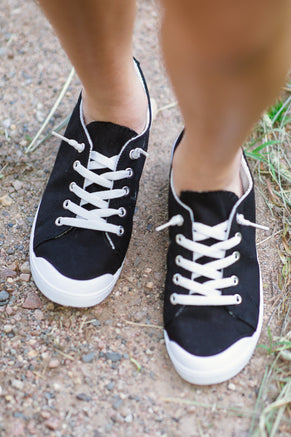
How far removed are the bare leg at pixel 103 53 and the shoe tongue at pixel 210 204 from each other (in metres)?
0.30

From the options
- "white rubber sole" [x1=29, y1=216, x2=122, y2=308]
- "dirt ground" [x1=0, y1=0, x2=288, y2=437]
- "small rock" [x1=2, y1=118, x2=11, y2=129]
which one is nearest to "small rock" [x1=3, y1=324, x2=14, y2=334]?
"dirt ground" [x1=0, y1=0, x2=288, y2=437]

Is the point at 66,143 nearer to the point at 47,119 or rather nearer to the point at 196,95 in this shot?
the point at 47,119

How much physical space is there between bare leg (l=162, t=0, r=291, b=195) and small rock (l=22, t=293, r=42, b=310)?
57 centimetres

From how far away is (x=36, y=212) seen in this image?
1309mm

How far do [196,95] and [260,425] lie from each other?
0.67 meters

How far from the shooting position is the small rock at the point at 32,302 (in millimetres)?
1154

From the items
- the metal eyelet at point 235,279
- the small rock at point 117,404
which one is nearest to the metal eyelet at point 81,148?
the metal eyelet at point 235,279

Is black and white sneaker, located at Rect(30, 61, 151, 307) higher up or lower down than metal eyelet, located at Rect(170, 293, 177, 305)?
higher up

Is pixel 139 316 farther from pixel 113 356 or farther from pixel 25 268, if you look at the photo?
pixel 25 268

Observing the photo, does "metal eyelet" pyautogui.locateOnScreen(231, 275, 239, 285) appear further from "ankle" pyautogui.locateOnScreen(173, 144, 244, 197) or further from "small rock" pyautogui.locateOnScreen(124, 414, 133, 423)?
"small rock" pyautogui.locateOnScreen(124, 414, 133, 423)

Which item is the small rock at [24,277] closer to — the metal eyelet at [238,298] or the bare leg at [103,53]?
the bare leg at [103,53]

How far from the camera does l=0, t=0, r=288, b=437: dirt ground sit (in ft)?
3.24

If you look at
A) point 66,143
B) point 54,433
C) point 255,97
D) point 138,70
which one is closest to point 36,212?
point 66,143

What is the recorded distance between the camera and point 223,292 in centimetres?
105
